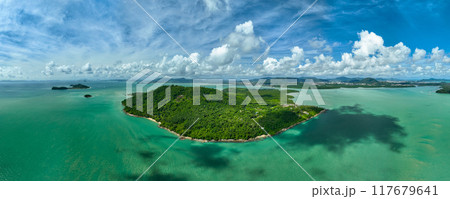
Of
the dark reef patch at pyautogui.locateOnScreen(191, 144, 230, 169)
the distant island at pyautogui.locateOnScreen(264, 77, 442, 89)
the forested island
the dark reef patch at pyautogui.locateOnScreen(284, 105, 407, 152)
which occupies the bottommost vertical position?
the dark reef patch at pyautogui.locateOnScreen(191, 144, 230, 169)

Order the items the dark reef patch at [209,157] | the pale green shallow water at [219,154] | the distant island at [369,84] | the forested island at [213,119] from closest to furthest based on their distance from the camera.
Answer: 1. the pale green shallow water at [219,154]
2. the dark reef patch at [209,157]
3. the forested island at [213,119]
4. the distant island at [369,84]

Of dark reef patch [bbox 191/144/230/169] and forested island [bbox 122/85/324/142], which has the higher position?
forested island [bbox 122/85/324/142]

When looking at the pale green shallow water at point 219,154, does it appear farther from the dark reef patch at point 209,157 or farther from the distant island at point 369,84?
the distant island at point 369,84

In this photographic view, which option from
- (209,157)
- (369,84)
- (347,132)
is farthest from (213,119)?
(369,84)

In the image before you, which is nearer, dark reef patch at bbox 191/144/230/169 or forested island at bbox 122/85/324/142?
dark reef patch at bbox 191/144/230/169

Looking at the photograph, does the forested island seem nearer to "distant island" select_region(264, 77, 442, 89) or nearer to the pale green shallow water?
the pale green shallow water

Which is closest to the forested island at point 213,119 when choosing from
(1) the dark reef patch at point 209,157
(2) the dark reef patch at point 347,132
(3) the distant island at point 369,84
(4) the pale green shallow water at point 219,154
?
(4) the pale green shallow water at point 219,154

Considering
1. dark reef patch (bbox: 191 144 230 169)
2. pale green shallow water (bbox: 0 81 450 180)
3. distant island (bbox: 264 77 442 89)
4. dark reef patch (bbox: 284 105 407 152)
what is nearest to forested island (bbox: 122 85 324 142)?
pale green shallow water (bbox: 0 81 450 180)

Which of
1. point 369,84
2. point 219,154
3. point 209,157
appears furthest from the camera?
point 369,84

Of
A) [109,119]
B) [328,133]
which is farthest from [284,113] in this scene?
[109,119]

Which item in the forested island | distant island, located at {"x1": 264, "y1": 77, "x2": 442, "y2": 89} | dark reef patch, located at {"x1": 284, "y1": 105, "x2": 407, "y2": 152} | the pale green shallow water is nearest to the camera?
the pale green shallow water

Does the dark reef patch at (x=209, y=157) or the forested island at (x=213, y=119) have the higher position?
the forested island at (x=213, y=119)

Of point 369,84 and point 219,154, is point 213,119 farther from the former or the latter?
point 369,84
